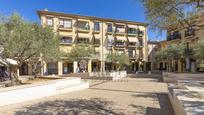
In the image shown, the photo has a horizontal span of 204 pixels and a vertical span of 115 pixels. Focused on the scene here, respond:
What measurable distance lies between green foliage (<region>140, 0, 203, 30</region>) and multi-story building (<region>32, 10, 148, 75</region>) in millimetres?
34692

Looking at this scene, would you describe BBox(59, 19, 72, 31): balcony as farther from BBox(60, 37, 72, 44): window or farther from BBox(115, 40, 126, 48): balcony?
BBox(115, 40, 126, 48): balcony

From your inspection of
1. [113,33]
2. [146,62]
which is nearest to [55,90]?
[113,33]

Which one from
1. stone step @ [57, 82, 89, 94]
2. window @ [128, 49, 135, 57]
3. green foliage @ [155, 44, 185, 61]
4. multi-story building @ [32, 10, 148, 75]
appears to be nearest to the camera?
stone step @ [57, 82, 89, 94]

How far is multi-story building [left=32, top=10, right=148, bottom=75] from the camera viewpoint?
45.4 metres

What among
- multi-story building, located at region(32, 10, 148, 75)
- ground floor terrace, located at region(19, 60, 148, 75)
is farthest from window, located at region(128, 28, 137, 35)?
ground floor terrace, located at region(19, 60, 148, 75)

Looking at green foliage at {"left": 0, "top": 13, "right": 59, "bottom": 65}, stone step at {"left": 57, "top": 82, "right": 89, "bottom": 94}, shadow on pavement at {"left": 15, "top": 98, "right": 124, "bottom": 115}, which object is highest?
green foliage at {"left": 0, "top": 13, "right": 59, "bottom": 65}

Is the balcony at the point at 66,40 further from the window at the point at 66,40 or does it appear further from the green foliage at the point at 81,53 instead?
the green foliage at the point at 81,53

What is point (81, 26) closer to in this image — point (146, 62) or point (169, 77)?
point (146, 62)

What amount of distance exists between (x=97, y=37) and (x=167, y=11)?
42.5m

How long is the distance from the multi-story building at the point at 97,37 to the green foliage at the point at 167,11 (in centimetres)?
3469

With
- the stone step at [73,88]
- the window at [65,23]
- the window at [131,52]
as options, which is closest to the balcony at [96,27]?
the window at [65,23]

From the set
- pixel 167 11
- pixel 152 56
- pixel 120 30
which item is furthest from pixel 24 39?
pixel 152 56

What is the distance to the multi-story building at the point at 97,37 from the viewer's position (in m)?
45.4

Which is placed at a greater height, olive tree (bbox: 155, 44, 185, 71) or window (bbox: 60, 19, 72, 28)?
window (bbox: 60, 19, 72, 28)
